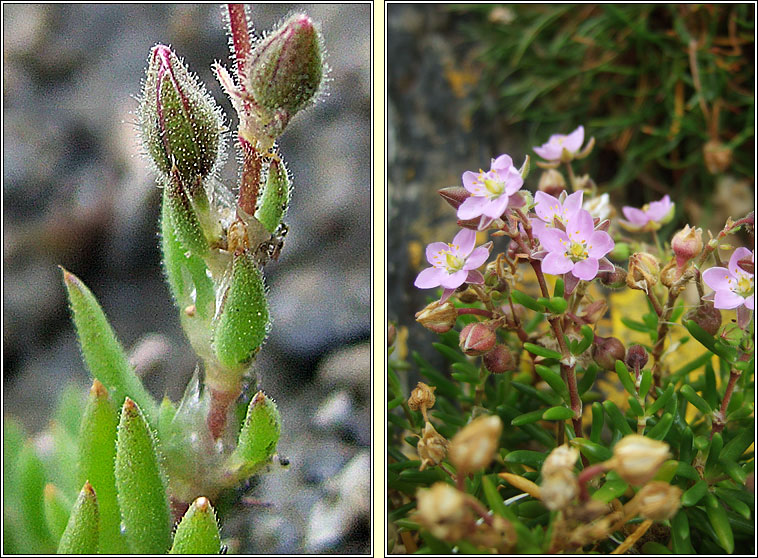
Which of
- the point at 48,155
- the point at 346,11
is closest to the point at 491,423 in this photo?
the point at 346,11

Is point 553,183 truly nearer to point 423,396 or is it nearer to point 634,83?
point 423,396

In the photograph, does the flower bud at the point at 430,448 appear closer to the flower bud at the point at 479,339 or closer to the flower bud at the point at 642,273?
A: the flower bud at the point at 479,339

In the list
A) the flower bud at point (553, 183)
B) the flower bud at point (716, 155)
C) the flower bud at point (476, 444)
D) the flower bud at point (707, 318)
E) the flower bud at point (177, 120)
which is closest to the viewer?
the flower bud at point (476, 444)

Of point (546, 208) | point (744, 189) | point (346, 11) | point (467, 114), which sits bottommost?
point (744, 189)

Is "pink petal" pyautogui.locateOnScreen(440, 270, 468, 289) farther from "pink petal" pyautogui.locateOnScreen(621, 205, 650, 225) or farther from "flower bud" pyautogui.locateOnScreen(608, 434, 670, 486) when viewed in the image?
"pink petal" pyautogui.locateOnScreen(621, 205, 650, 225)

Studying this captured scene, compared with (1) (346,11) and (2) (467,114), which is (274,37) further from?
(2) (467,114)

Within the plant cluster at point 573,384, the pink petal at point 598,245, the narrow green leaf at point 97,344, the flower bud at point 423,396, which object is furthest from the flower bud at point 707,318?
the narrow green leaf at point 97,344
